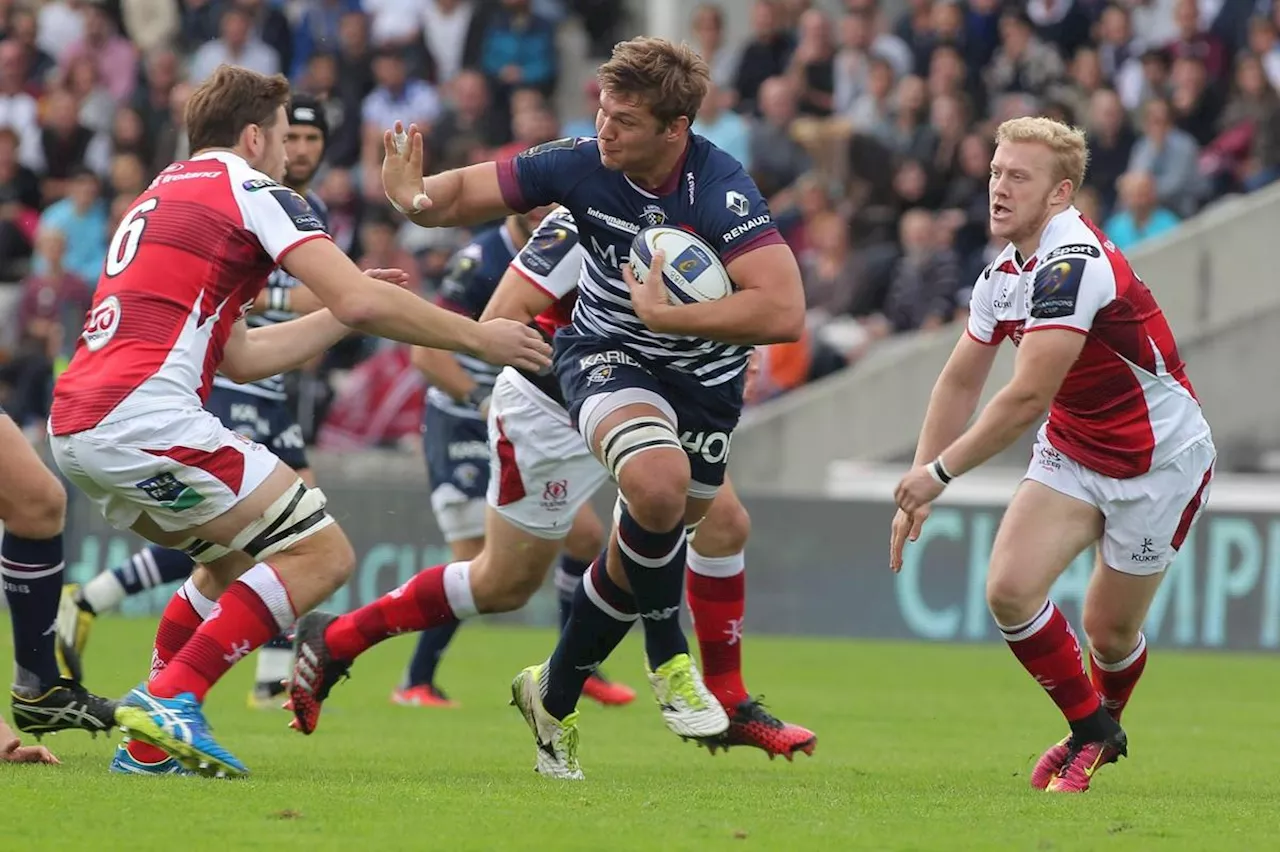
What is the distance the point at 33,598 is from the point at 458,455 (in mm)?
3984

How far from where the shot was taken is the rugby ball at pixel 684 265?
6.96 meters

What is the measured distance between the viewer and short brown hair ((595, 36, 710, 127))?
704 cm

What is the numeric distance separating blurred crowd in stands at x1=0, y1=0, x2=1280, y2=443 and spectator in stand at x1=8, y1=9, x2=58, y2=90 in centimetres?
2

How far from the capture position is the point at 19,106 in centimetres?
2097

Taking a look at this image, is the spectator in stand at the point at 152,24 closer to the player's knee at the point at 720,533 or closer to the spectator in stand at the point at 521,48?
the spectator in stand at the point at 521,48

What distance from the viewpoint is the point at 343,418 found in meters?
17.2

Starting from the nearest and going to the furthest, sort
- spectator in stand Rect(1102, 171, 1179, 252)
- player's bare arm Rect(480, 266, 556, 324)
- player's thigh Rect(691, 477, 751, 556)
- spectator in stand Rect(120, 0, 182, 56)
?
player's thigh Rect(691, 477, 751, 556) < player's bare arm Rect(480, 266, 556, 324) < spectator in stand Rect(1102, 171, 1179, 252) < spectator in stand Rect(120, 0, 182, 56)

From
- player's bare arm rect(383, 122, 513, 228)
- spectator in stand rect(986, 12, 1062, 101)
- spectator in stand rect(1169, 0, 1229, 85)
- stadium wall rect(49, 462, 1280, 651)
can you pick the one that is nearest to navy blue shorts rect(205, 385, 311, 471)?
player's bare arm rect(383, 122, 513, 228)

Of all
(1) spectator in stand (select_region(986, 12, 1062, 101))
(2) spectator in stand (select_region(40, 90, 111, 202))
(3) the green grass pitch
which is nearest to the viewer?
(3) the green grass pitch

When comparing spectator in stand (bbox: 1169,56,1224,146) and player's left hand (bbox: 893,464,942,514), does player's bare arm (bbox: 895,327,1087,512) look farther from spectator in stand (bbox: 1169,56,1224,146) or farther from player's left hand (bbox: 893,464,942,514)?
spectator in stand (bbox: 1169,56,1224,146)

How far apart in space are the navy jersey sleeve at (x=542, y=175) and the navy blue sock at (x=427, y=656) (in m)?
3.77

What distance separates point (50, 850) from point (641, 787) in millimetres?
2279

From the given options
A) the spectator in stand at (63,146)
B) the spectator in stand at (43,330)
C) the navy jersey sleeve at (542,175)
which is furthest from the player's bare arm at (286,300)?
the spectator in stand at (63,146)

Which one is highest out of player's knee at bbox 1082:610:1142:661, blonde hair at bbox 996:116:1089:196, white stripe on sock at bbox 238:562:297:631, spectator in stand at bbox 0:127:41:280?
blonde hair at bbox 996:116:1089:196
